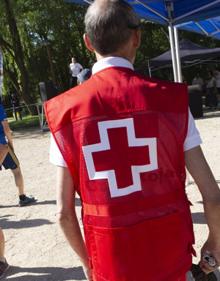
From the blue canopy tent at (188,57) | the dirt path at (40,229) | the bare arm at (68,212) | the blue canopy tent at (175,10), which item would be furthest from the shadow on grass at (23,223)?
the blue canopy tent at (188,57)

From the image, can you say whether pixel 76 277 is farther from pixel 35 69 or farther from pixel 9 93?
pixel 35 69

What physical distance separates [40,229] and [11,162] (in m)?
1.22

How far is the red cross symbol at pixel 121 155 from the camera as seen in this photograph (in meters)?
1.64

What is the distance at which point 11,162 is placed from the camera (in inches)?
248

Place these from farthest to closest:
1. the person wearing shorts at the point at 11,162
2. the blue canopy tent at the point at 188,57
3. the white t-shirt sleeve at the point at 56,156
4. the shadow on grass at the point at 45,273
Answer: the blue canopy tent at the point at 188,57 < the person wearing shorts at the point at 11,162 < the shadow on grass at the point at 45,273 < the white t-shirt sleeve at the point at 56,156

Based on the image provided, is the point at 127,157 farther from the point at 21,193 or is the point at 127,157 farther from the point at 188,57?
the point at 188,57

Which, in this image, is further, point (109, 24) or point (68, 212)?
point (68, 212)

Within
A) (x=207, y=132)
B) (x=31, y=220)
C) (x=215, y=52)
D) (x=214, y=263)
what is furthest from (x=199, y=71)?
(x=214, y=263)

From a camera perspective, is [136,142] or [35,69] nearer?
[136,142]

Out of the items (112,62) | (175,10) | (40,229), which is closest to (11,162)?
(40,229)

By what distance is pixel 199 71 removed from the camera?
97.1 feet

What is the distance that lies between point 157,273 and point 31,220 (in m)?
4.43

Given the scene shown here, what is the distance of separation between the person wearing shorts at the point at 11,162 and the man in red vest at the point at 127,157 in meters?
3.34

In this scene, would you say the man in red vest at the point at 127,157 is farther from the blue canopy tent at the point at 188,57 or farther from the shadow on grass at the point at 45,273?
the blue canopy tent at the point at 188,57
